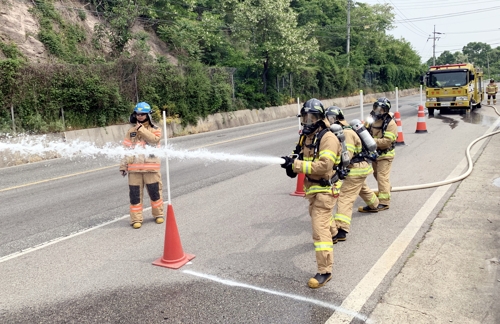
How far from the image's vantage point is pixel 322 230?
14.4 feet

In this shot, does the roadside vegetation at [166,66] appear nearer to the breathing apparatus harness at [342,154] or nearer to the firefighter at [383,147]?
the firefighter at [383,147]

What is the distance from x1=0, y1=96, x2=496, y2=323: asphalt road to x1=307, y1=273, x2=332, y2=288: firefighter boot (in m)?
0.07

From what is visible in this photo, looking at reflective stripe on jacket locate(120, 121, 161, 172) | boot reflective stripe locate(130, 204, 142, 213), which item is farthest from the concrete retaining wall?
boot reflective stripe locate(130, 204, 142, 213)

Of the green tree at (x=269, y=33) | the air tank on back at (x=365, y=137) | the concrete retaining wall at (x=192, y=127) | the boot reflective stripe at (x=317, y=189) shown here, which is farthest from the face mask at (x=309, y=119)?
the green tree at (x=269, y=33)

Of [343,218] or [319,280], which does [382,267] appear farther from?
[343,218]

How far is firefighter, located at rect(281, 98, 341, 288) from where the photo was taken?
4285mm

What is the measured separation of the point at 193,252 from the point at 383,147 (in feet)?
11.8

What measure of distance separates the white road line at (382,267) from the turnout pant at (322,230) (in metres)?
0.38

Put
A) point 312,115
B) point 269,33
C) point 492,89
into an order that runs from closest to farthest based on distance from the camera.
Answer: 1. point 312,115
2. point 269,33
3. point 492,89

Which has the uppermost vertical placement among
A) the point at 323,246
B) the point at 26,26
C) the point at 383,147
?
the point at 26,26

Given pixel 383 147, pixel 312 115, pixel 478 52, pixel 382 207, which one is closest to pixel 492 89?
pixel 383 147

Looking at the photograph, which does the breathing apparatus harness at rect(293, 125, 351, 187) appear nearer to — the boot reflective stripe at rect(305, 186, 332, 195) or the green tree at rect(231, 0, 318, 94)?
the boot reflective stripe at rect(305, 186, 332, 195)

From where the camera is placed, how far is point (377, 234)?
5.64m

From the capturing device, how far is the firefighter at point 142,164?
6.29m
